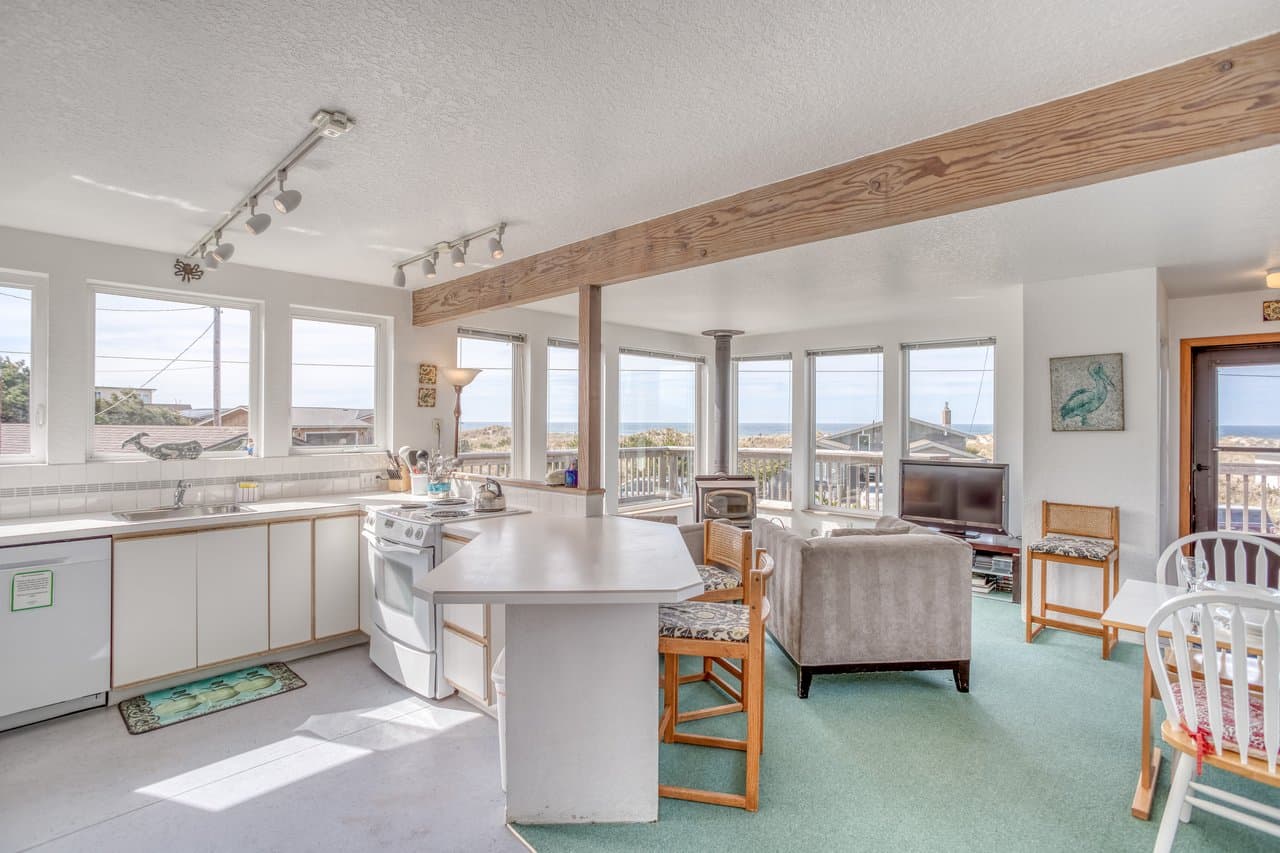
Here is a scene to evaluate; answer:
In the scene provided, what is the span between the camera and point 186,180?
2447 mm

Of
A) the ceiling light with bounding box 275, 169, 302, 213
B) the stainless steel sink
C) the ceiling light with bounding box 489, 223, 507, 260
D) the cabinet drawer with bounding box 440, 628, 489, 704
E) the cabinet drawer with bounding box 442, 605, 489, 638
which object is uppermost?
the ceiling light with bounding box 489, 223, 507, 260

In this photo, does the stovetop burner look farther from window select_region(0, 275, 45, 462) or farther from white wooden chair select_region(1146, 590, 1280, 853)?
white wooden chair select_region(1146, 590, 1280, 853)

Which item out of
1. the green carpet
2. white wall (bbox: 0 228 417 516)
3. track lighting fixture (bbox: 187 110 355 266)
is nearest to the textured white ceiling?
track lighting fixture (bbox: 187 110 355 266)

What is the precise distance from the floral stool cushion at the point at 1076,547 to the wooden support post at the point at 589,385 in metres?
2.90

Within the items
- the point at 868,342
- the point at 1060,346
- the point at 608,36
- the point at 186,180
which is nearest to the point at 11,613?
the point at 186,180

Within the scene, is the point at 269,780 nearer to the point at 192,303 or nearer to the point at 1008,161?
the point at 192,303

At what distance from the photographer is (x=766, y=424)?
706 cm

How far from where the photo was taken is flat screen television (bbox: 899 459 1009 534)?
5.04 meters

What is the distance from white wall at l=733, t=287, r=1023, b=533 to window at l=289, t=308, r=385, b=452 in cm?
416

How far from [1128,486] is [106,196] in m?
5.74

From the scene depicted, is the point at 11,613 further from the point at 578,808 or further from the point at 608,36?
the point at 608,36

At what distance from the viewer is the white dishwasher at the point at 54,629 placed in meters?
2.65

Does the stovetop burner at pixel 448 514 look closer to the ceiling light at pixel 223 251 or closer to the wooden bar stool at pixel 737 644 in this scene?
the wooden bar stool at pixel 737 644

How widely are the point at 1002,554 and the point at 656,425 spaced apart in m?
3.50
